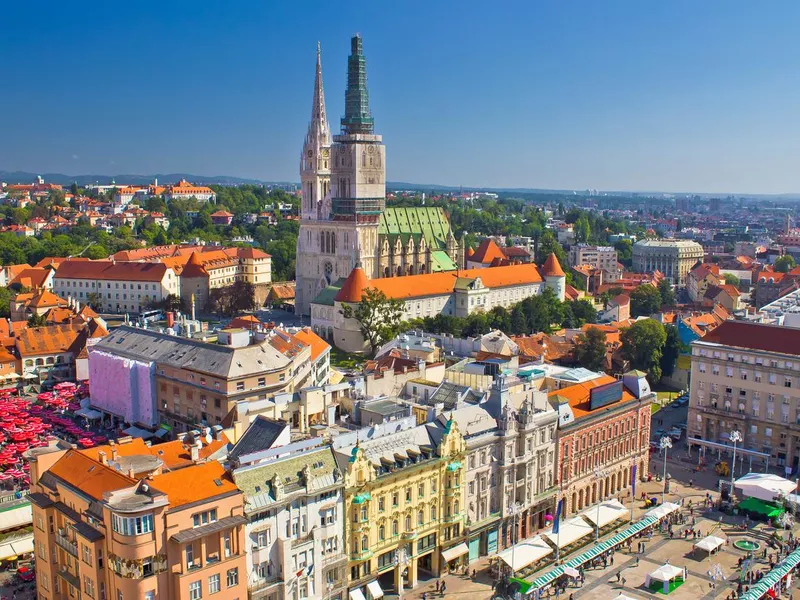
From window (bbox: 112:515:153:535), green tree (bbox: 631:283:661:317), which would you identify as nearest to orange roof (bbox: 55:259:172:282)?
green tree (bbox: 631:283:661:317)

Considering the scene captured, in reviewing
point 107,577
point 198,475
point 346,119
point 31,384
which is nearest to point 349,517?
point 198,475

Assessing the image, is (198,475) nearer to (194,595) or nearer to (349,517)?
(194,595)

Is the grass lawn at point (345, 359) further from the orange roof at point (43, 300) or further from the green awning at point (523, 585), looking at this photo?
the green awning at point (523, 585)

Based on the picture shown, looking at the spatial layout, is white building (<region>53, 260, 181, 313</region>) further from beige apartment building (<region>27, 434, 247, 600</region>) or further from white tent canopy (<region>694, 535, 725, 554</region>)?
white tent canopy (<region>694, 535, 725, 554</region>)

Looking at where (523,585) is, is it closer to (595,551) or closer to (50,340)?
(595,551)

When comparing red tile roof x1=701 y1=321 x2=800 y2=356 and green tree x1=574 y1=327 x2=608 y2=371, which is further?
green tree x1=574 y1=327 x2=608 y2=371

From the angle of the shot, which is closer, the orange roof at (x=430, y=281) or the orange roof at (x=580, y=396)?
the orange roof at (x=580, y=396)

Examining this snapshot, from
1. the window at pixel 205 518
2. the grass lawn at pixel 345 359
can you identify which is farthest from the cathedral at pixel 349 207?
the window at pixel 205 518
